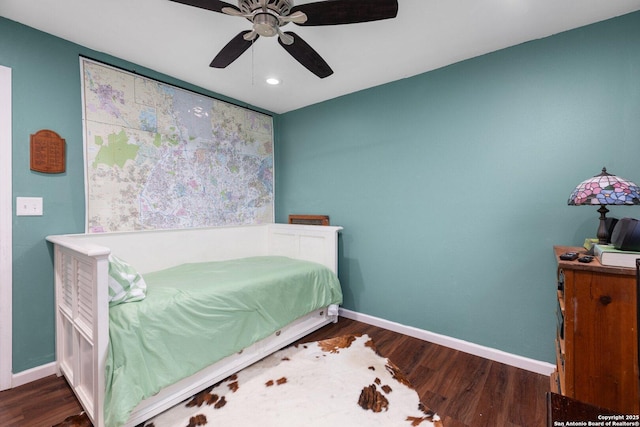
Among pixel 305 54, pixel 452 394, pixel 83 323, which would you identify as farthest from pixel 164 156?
pixel 452 394

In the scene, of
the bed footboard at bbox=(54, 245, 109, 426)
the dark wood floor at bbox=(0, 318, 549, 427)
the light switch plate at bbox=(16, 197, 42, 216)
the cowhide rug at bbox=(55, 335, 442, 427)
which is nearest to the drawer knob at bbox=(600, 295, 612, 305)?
the dark wood floor at bbox=(0, 318, 549, 427)

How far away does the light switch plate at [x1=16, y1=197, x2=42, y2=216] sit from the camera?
1786 mm

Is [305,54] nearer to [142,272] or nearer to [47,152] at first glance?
[47,152]

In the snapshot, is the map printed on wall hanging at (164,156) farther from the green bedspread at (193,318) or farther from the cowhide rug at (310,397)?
the cowhide rug at (310,397)

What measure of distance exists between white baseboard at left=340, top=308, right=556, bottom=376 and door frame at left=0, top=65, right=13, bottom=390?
2.60 meters

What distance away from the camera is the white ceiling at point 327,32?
1.65m

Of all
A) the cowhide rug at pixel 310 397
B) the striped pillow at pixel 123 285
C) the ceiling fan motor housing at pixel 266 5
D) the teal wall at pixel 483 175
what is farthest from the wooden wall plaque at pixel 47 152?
the teal wall at pixel 483 175

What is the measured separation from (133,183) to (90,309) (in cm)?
120

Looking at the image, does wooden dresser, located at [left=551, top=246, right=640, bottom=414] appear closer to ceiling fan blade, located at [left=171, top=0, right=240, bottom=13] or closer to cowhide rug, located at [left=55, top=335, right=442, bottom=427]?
cowhide rug, located at [left=55, top=335, right=442, bottom=427]

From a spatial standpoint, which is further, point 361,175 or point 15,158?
point 361,175

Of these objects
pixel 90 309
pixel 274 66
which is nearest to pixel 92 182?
pixel 90 309

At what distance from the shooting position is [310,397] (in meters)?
1.65

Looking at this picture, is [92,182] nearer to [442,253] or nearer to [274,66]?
[274,66]

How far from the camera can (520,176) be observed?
78.7 inches
